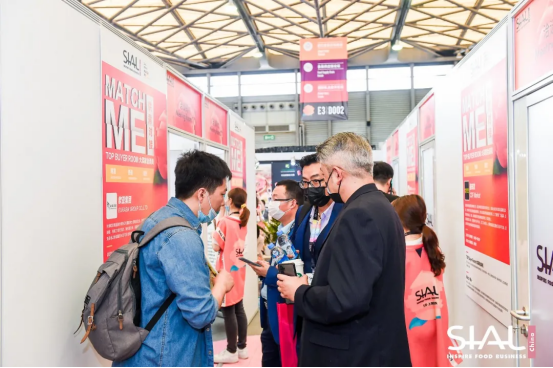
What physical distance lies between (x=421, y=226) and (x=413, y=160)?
11.3ft

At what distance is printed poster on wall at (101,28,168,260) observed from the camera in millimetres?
2184

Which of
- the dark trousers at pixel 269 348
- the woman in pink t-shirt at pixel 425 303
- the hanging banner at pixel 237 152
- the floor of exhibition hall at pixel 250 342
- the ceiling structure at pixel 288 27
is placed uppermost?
the ceiling structure at pixel 288 27

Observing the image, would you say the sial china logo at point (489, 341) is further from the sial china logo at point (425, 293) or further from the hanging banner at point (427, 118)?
the hanging banner at point (427, 118)

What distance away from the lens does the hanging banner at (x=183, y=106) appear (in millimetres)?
3072

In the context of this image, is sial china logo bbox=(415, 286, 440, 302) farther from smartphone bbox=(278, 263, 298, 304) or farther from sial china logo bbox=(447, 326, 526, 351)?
smartphone bbox=(278, 263, 298, 304)

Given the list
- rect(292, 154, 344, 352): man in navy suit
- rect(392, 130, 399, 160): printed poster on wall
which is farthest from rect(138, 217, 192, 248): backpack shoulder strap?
rect(392, 130, 399, 160): printed poster on wall

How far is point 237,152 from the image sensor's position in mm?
5355

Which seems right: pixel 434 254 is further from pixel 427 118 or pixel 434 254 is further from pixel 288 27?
pixel 288 27

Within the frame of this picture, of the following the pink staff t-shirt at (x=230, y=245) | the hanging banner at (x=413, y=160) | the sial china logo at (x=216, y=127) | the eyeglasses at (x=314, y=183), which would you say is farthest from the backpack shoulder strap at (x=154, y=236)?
the hanging banner at (x=413, y=160)

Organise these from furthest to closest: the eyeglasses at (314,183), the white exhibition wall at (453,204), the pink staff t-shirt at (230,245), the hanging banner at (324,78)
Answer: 1. the hanging banner at (324,78)
2. the pink staff t-shirt at (230,245)
3. the white exhibition wall at (453,204)
4. the eyeglasses at (314,183)

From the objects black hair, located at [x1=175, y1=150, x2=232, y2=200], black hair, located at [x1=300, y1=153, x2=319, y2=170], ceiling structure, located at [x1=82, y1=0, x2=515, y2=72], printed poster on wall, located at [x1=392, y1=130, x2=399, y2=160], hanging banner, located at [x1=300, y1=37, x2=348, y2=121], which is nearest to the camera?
black hair, located at [x1=175, y1=150, x2=232, y2=200]

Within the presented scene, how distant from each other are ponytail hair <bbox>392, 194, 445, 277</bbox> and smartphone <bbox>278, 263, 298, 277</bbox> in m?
0.95

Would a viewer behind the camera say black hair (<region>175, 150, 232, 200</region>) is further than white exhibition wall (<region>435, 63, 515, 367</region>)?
No

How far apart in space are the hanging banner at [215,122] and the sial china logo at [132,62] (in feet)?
4.61
